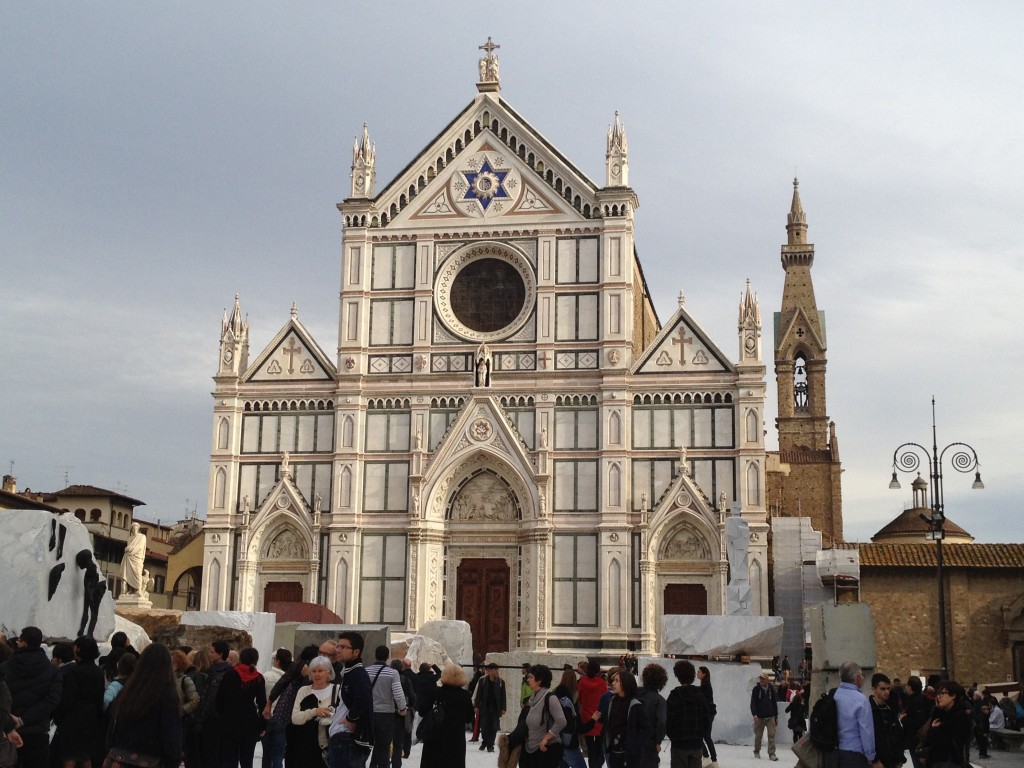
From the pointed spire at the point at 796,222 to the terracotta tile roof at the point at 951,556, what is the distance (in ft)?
179

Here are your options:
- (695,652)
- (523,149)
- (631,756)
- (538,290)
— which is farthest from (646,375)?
(631,756)

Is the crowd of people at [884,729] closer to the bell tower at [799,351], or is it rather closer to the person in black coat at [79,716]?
the person in black coat at [79,716]

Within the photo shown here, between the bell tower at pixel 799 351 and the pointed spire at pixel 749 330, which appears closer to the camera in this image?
the pointed spire at pixel 749 330

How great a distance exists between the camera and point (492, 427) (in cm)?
3934

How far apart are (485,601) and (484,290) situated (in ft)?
32.4

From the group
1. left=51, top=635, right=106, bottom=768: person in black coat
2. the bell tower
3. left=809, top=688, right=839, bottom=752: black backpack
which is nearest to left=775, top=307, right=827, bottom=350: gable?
the bell tower


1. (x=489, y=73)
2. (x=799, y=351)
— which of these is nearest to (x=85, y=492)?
(x=489, y=73)

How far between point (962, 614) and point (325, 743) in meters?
29.3

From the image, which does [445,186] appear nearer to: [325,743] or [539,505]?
[539,505]

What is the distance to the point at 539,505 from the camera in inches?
1516

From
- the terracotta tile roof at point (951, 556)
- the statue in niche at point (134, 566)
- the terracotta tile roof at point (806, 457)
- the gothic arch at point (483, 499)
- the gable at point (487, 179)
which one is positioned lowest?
the statue in niche at point (134, 566)

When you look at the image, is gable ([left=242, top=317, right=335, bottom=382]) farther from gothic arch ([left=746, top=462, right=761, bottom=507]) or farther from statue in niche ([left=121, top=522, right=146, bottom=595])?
gothic arch ([left=746, top=462, right=761, bottom=507])

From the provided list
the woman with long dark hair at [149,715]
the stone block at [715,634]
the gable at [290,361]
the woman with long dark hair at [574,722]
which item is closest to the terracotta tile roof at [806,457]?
the gable at [290,361]

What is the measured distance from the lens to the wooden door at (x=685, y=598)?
37.6 metres
